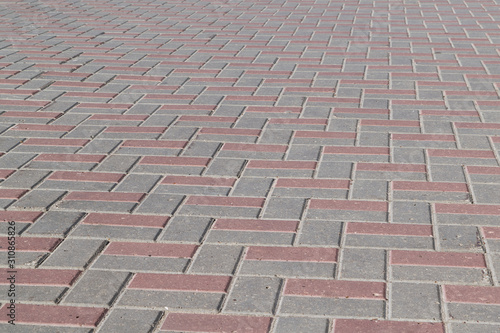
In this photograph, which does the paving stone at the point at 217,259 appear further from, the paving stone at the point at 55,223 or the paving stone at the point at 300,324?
the paving stone at the point at 55,223

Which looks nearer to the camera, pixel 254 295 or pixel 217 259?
pixel 254 295

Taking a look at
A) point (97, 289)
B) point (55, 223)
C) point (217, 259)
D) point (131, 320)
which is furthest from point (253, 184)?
point (131, 320)

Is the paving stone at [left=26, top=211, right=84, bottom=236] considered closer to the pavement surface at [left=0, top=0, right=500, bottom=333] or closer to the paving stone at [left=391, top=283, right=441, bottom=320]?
the pavement surface at [left=0, top=0, right=500, bottom=333]

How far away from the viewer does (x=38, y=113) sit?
439 cm

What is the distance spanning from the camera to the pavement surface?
7.80 ft

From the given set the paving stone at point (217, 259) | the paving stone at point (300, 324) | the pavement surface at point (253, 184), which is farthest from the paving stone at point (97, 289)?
the paving stone at point (300, 324)

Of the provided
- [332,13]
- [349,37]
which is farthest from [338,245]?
[332,13]

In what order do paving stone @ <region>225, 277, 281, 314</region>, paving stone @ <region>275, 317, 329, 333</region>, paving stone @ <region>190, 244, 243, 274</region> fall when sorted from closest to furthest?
paving stone @ <region>275, 317, 329, 333</region> → paving stone @ <region>225, 277, 281, 314</region> → paving stone @ <region>190, 244, 243, 274</region>

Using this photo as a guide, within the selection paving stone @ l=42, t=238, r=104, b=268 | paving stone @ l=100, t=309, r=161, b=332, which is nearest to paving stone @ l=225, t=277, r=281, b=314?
paving stone @ l=100, t=309, r=161, b=332

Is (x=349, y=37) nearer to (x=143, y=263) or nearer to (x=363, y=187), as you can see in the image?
(x=363, y=187)

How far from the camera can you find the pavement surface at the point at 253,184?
2.38 m

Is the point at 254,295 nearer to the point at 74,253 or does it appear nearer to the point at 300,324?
the point at 300,324

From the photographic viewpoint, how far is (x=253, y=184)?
3301mm

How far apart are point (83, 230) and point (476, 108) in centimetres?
254
